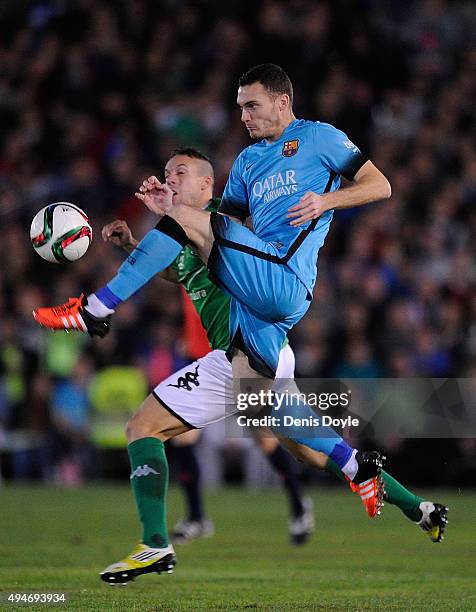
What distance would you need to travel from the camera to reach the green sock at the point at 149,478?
6.43 meters

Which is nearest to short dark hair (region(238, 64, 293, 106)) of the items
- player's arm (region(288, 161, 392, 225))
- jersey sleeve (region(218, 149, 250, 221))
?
jersey sleeve (region(218, 149, 250, 221))

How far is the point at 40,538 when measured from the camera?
9.54 meters

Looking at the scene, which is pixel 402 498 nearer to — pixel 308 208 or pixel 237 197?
pixel 308 208

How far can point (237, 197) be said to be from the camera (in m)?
7.03

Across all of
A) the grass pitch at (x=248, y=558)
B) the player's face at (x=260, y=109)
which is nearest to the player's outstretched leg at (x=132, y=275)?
the player's face at (x=260, y=109)

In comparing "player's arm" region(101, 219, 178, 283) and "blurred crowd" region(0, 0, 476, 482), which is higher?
"blurred crowd" region(0, 0, 476, 482)

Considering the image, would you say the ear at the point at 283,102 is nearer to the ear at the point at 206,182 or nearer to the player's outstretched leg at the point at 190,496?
the ear at the point at 206,182

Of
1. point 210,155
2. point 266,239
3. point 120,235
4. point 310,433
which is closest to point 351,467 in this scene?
point 310,433

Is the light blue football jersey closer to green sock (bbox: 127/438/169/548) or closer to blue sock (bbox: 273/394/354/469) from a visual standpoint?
blue sock (bbox: 273/394/354/469)

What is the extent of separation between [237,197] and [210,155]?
960 centimetres

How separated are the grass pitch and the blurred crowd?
183 cm

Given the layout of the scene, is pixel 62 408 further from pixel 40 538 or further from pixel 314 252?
pixel 314 252

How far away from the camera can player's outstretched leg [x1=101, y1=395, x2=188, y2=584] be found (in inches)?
247

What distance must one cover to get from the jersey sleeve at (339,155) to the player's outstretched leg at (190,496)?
3.59 metres
